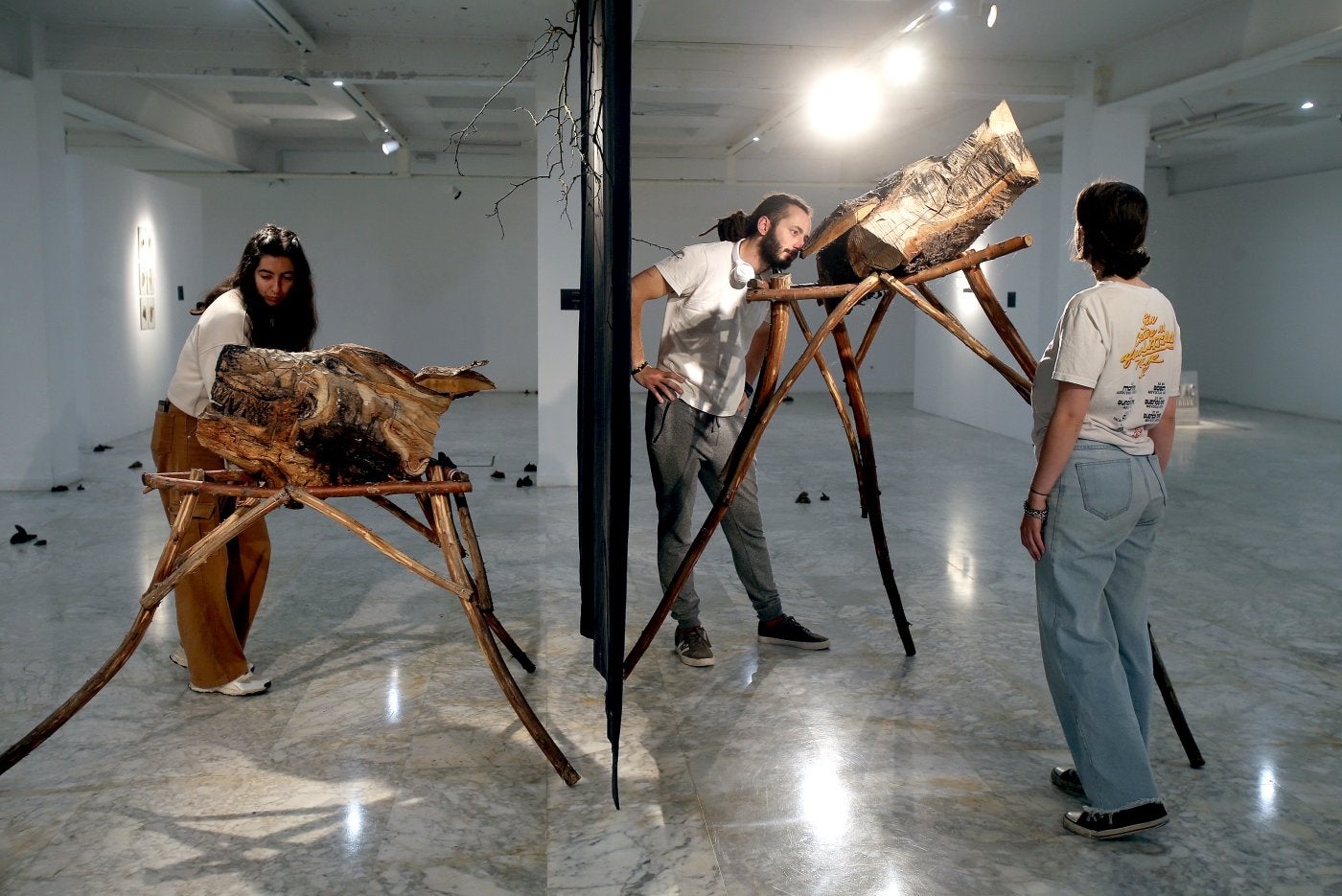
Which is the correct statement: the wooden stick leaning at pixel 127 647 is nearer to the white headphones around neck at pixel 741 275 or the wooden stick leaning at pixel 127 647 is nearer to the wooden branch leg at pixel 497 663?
the wooden branch leg at pixel 497 663

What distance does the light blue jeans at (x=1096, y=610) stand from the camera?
2.46m

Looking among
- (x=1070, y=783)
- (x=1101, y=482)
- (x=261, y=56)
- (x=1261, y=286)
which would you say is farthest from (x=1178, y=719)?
(x=1261, y=286)

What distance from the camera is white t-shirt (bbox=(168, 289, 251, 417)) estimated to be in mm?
3178

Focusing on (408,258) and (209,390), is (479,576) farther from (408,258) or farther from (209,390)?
(408,258)

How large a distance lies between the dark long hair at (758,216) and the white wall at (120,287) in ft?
18.7

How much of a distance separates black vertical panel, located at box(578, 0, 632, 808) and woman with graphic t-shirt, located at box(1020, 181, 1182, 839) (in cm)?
94

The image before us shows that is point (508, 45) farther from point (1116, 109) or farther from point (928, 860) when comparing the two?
point (928, 860)

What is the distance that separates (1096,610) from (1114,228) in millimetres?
870

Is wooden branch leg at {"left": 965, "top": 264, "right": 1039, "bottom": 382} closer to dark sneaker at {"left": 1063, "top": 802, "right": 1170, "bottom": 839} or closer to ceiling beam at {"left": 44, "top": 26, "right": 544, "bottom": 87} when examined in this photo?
dark sneaker at {"left": 1063, "top": 802, "right": 1170, "bottom": 839}

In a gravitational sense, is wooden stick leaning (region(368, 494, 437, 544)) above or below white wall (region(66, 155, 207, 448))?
below

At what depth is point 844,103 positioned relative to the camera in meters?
9.55

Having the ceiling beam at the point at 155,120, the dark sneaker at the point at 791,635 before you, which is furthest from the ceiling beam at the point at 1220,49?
the ceiling beam at the point at 155,120

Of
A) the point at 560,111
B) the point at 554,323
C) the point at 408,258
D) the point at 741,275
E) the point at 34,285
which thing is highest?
the point at 408,258

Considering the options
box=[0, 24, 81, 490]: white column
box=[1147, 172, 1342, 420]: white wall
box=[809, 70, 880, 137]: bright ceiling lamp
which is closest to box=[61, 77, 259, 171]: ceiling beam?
box=[0, 24, 81, 490]: white column
